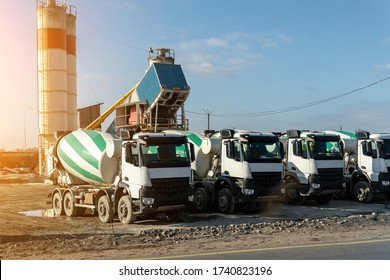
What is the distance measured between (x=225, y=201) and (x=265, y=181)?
5.78 feet

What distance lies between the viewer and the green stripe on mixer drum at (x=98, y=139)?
18.7 metres

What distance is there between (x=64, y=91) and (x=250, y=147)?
31.0 meters

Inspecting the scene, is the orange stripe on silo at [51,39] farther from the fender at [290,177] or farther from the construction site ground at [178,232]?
the fender at [290,177]

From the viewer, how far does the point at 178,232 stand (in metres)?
14.4

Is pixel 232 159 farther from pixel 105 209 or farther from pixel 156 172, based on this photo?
pixel 105 209

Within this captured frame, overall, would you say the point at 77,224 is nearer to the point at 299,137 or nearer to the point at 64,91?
the point at 299,137

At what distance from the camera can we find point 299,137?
21.9m

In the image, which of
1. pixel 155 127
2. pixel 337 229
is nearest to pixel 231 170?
pixel 337 229

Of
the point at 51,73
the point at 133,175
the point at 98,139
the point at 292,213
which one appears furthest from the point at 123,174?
the point at 51,73

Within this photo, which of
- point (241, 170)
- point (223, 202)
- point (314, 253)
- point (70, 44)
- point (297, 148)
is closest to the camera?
point (314, 253)

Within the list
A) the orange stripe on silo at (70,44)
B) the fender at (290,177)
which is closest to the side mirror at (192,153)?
the fender at (290,177)

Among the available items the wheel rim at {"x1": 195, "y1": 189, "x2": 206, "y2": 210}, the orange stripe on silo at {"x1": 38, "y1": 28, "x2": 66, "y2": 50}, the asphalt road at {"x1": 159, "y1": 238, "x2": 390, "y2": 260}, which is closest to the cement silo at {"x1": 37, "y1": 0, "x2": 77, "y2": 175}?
the orange stripe on silo at {"x1": 38, "y1": 28, "x2": 66, "y2": 50}

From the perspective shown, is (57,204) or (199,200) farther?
(57,204)

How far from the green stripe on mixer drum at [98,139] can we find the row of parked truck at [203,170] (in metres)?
0.05
